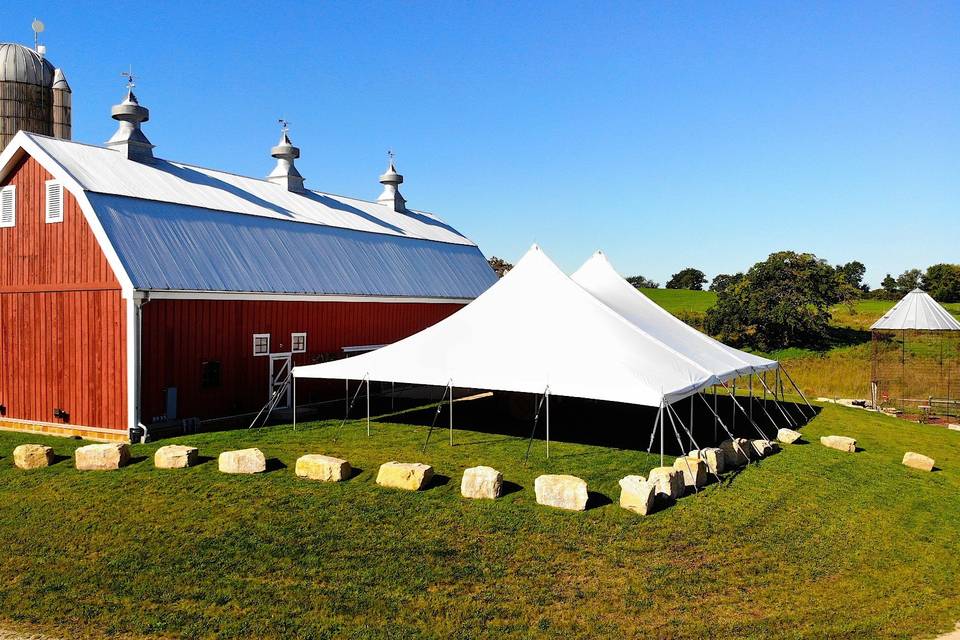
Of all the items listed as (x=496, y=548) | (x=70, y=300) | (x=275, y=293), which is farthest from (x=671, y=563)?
(x=70, y=300)

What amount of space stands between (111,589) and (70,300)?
9812mm

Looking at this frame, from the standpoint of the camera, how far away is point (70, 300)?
49.9ft

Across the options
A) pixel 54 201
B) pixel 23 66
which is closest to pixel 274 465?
pixel 54 201

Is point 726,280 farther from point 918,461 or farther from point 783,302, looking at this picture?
point 918,461

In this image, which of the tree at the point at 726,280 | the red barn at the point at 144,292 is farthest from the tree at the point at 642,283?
the red barn at the point at 144,292

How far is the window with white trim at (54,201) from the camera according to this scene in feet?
50.2

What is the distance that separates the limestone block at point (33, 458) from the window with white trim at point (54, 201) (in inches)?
220

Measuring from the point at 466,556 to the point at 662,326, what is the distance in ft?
29.9

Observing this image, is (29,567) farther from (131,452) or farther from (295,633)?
(131,452)

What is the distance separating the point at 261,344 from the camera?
54.9 feet

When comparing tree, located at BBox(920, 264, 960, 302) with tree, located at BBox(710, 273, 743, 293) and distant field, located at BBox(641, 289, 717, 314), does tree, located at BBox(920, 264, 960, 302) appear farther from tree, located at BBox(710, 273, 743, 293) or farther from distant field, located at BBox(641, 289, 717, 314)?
tree, located at BBox(710, 273, 743, 293)

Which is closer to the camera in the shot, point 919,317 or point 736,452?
point 736,452

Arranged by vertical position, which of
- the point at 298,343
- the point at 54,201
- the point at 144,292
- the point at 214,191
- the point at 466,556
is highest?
the point at 214,191

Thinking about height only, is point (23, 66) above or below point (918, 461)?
above
